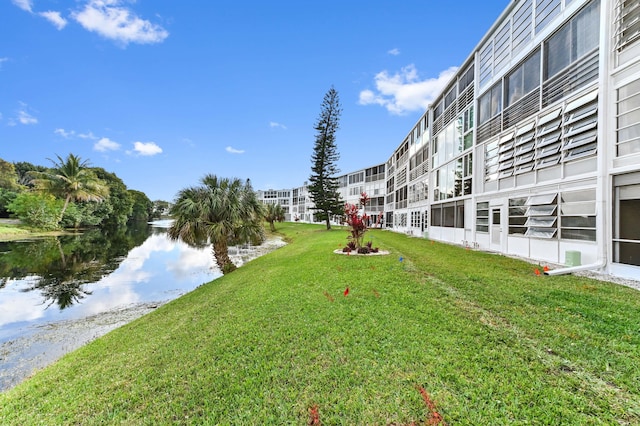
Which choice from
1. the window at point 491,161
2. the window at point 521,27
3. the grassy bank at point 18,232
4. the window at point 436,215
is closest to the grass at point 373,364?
the window at point 491,161

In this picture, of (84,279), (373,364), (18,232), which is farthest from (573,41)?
(18,232)

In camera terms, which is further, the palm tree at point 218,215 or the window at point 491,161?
the window at point 491,161

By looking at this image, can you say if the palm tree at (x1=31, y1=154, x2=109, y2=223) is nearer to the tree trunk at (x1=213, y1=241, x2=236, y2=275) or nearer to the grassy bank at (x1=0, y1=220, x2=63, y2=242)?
the grassy bank at (x1=0, y1=220, x2=63, y2=242)

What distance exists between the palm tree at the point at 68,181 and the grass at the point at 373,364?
4203cm

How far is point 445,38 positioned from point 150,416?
22503 mm

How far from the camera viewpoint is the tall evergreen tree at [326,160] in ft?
114

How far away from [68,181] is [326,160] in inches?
1313

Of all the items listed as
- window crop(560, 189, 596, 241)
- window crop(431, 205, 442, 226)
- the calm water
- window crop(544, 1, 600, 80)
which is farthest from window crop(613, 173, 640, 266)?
the calm water

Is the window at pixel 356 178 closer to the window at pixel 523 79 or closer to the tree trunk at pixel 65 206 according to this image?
the window at pixel 523 79

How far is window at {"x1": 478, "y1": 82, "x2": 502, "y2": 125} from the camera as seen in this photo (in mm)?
13195

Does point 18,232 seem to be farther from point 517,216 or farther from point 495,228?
point 517,216

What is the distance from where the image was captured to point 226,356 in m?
4.02

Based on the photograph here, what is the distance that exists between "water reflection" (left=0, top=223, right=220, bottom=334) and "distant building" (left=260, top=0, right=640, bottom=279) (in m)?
13.6

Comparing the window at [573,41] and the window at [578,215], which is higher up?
the window at [573,41]
